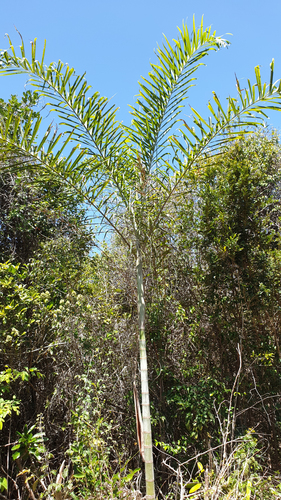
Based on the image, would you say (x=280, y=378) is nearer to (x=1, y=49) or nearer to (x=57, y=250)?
(x=57, y=250)

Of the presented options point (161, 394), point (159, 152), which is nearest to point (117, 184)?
point (159, 152)

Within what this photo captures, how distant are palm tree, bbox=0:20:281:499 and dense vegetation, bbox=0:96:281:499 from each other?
0.82 ft

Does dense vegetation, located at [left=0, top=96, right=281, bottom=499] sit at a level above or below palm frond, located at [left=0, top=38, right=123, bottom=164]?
below

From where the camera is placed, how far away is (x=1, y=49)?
7.30 ft

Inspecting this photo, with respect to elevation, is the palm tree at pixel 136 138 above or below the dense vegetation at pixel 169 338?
above

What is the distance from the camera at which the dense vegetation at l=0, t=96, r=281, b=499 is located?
111 inches

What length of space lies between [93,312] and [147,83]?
2.33m

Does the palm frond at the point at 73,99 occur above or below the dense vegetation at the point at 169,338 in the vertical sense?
above

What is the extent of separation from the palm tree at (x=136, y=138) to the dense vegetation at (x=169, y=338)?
0.82 feet

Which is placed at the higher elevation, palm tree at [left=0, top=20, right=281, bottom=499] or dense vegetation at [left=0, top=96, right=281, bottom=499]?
palm tree at [left=0, top=20, right=281, bottom=499]

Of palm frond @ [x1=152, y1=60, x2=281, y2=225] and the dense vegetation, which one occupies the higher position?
palm frond @ [x1=152, y1=60, x2=281, y2=225]

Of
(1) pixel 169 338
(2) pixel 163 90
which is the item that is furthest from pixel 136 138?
(1) pixel 169 338

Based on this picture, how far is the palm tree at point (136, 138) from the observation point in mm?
2312

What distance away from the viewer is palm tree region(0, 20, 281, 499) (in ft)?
7.59
